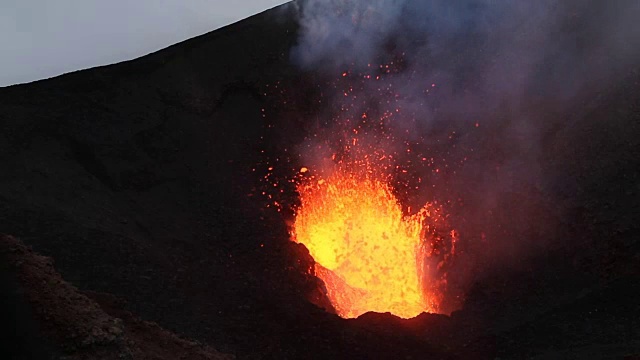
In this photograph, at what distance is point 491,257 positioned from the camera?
852 centimetres

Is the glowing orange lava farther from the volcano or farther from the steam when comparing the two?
the steam

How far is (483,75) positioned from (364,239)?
3.17 meters

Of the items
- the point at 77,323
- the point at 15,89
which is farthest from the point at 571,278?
the point at 15,89

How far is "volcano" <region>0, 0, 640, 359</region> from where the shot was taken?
6.92 m

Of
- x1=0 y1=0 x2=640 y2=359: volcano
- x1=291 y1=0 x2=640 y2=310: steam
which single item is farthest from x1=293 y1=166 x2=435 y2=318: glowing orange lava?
x1=291 y1=0 x2=640 y2=310: steam

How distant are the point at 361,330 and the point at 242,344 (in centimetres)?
130

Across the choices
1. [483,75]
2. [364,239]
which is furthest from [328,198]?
[483,75]

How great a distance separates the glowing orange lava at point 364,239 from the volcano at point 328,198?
35mm

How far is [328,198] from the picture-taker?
10469mm

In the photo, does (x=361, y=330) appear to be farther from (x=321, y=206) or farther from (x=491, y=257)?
(x=321, y=206)

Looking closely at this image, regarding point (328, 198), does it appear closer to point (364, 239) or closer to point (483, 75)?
point (364, 239)

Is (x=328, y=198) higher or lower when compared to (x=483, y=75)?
lower

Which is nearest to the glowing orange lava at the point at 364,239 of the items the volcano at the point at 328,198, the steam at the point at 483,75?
the volcano at the point at 328,198

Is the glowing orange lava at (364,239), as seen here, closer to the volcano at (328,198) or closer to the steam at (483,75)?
the volcano at (328,198)
